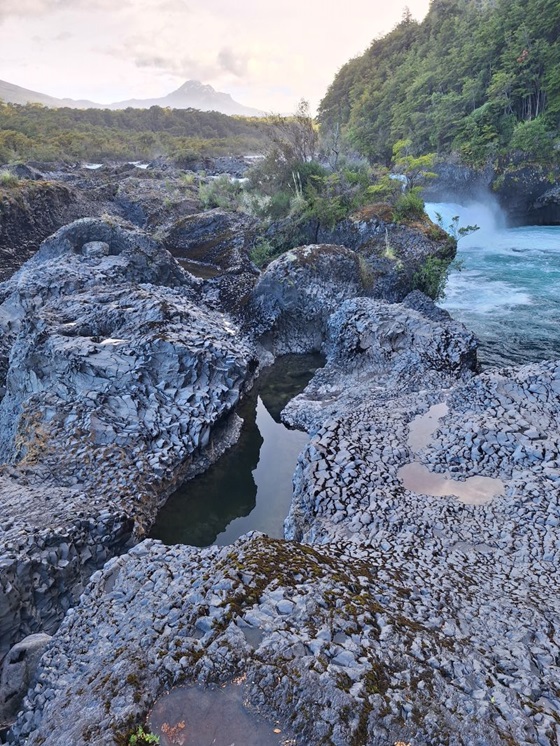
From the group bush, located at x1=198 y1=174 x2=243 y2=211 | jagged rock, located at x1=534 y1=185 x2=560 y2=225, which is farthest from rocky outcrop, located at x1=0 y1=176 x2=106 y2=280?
jagged rock, located at x1=534 y1=185 x2=560 y2=225

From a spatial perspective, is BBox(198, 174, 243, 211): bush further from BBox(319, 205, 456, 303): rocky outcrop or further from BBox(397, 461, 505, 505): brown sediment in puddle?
BBox(397, 461, 505, 505): brown sediment in puddle

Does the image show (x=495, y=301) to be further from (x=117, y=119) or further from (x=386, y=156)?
(x=117, y=119)

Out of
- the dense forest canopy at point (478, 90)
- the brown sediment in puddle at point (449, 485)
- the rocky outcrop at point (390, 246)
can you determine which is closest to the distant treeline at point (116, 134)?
the dense forest canopy at point (478, 90)

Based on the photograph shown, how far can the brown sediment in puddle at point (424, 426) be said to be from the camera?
34.3 feet

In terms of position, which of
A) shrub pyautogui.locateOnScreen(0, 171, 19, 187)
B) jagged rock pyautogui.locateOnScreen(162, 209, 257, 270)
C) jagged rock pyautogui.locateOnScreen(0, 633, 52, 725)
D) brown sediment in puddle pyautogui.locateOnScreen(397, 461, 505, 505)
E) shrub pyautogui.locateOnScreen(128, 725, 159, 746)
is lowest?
jagged rock pyautogui.locateOnScreen(0, 633, 52, 725)

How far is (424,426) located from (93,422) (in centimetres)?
861

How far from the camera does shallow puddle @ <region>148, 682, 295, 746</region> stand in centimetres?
414

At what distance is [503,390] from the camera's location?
11109mm

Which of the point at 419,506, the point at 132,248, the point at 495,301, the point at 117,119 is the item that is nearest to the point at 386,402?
the point at 419,506

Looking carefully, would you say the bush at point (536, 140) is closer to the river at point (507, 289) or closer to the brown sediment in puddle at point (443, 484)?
the river at point (507, 289)

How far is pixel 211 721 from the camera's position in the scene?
4316mm

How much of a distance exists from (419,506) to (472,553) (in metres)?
1.34

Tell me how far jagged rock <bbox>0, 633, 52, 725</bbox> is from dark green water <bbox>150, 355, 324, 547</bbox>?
3.97 metres

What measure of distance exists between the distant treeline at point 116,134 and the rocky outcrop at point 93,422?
32011mm
